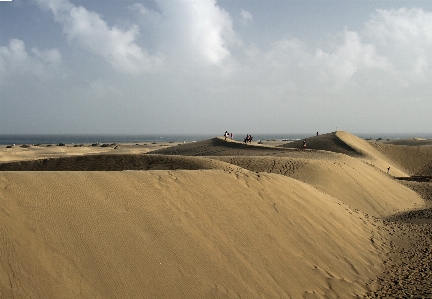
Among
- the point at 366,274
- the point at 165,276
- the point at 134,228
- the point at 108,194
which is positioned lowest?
the point at 366,274

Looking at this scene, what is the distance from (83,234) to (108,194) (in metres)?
1.38

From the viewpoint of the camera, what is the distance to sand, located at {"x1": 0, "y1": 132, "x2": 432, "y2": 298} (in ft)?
16.1

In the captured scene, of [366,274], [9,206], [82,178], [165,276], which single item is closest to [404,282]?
[366,274]

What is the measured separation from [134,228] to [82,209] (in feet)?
3.20

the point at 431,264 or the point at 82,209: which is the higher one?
the point at 82,209

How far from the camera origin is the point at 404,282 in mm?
6672

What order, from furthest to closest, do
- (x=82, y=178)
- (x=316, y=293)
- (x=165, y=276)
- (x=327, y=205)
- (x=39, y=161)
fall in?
(x=39, y=161) < (x=327, y=205) < (x=82, y=178) < (x=316, y=293) < (x=165, y=276)

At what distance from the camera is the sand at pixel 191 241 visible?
4.90m

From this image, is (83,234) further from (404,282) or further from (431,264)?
(431,264)

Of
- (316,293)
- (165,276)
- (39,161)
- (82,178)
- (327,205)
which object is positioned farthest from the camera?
(39,161)

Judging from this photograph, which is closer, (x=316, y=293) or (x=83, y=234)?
(x=83, y=234)

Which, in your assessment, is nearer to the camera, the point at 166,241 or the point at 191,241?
the point at 166,241

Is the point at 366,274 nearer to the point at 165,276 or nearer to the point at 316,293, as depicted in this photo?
the point at 316,293

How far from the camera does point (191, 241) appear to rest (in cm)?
619
